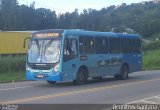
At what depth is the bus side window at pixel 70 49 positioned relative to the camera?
68.4 ft

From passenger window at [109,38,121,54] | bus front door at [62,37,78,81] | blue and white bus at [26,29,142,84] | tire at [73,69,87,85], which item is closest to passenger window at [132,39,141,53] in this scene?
passenger window at [109,38,121,54]

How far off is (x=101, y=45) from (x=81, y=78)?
2773 mm

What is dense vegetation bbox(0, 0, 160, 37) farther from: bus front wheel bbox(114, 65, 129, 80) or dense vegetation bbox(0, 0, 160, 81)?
bus front wheel bbox(114, 65, 129, 80)

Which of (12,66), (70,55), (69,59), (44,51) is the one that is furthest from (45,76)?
(12,66)

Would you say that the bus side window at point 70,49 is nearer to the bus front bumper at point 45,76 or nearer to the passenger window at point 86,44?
the passenger window at point 86,44

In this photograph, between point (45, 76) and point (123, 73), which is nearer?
Answer: point (45, 76)

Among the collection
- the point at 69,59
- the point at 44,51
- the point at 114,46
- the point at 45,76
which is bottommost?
the point at 45,76

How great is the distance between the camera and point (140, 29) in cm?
10731

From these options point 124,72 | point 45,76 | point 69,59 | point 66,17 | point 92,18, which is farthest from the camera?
point 66,17

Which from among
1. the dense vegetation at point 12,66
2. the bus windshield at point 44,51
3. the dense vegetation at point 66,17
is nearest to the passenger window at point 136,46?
the dense vegetation at point 12,66

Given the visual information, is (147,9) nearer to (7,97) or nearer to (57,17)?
(57,17)

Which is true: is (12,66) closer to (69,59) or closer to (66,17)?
(69,59)

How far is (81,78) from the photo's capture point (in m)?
21.9

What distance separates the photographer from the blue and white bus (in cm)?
2062
